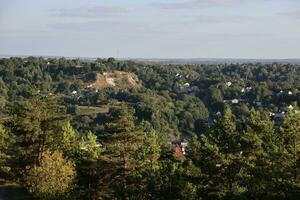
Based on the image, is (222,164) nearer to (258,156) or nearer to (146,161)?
(258,156)

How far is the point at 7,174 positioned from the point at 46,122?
3.99 m

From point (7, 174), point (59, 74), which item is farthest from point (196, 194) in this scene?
point (59, 74)

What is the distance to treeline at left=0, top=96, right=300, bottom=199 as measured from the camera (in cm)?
1973

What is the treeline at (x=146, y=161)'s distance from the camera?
19.7m

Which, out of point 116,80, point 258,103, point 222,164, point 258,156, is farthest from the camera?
point 116,80

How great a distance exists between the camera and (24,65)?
453ft

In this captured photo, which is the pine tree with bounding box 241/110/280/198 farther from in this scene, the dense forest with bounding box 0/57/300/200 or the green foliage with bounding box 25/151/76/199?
the green foliage with bounding box 25/151/76/199

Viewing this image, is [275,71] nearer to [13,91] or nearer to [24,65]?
[24,65]

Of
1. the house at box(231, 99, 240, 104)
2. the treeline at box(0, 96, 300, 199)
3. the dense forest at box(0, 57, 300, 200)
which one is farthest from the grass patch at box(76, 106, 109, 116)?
the treeline at box(0, 96, 300, 199)

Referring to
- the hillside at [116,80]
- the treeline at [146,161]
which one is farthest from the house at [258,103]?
the treeline at [146,161]

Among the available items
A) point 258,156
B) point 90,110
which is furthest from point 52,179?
point 90,110

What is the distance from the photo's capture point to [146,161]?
24.8 m

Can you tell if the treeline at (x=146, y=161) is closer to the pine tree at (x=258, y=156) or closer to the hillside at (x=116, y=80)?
the pine tree at (x=258, y=156)

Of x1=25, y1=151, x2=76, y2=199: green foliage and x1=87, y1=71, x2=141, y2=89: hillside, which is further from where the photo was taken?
x1=87, y1=71, x2=141, y2=89: hillside
